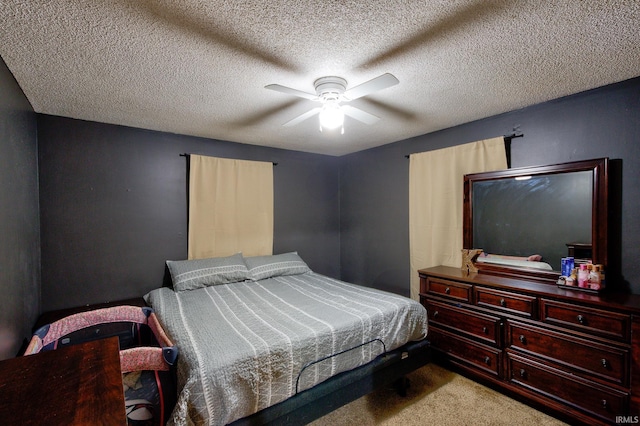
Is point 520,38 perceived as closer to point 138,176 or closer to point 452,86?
point 452,86

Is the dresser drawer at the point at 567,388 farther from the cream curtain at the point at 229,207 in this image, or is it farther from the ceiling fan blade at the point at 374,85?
the cream curtain at the point at 229,207

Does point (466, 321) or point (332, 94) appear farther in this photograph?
point (466, 321)

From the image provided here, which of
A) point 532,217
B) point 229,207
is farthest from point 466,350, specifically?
point 229,207

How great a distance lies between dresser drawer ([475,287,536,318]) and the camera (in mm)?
2145

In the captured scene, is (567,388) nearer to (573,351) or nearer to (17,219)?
(573,351)

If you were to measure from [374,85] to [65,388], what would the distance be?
194 centimetres

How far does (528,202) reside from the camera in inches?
99.0

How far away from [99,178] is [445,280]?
3464 mm

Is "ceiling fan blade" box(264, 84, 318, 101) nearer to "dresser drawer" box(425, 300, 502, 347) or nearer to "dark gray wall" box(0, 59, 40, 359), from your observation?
"dark gray wall" box(0, 59, 40, 359)

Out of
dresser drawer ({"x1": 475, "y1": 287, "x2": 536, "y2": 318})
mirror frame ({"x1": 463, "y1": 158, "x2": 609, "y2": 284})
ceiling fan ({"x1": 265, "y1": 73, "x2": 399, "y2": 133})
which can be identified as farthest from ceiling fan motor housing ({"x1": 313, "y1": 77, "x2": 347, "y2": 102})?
dresser drawer ({"x1": 475, "y1": 287, "x2": 536, "y2": 318})

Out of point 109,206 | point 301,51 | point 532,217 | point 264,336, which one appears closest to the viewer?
point 301,51

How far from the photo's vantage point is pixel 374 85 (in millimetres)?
1715

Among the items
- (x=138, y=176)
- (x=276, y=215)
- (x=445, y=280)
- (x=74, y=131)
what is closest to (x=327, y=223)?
(x=276, y=215)

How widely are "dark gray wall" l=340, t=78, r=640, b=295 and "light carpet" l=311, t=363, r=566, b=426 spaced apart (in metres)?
1.21
